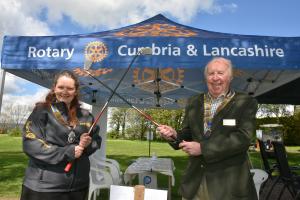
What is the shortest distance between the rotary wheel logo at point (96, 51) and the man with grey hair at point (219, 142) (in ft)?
6.03

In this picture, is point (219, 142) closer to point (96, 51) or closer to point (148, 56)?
point (148, 56)

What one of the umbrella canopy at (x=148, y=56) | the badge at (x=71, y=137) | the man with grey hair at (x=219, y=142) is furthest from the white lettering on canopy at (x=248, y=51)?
the badge at (x=71, y=137)

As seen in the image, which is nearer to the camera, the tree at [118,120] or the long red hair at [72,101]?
the long red hair at [72,101]

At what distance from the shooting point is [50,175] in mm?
2012

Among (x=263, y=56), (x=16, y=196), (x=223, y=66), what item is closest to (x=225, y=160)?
(x=223, y=66)

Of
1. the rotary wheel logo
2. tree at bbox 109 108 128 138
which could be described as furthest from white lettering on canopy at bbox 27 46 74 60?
tree at bbox 109 108 128 138

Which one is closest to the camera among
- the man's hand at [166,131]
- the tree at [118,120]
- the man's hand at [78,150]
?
the man's hand at [78,150]

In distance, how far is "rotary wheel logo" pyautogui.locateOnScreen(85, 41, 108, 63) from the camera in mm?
3725

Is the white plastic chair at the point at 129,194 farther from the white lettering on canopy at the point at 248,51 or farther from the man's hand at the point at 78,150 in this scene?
the white lettering on canopy at the point at 248,51

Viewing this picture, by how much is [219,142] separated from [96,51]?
2243 millimetres

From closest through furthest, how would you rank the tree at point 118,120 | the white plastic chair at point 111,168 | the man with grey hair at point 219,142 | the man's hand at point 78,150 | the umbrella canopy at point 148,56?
the man with grey hair at point 219,142 → the man's hand at point 78,150 → the umbrella canopy at point 148,56 → the white plastic chair at point 111,168 → the tree at point 118,120

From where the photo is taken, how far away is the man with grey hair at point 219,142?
188 cm

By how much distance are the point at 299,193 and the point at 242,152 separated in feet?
8.44

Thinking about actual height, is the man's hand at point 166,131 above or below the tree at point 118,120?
below
